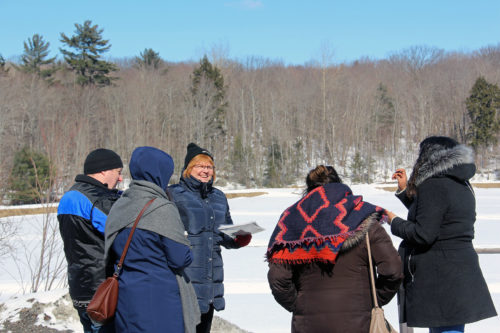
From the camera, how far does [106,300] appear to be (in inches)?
105

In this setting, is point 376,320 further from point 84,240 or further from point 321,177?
point 84,240

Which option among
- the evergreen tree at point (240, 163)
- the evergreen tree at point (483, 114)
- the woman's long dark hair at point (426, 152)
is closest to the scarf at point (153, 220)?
the woman's long dark hair at point (426, 152)

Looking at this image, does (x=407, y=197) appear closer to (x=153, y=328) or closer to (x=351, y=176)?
(x=153, y=328)

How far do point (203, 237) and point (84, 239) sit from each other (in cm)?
86

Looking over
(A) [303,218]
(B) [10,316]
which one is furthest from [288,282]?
(B) [10,316]

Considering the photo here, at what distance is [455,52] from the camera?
78.9 metres

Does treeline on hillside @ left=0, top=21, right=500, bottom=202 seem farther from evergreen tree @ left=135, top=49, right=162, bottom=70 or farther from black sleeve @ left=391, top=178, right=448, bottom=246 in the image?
black sleeve @ left=391, top=178, right=448, bottom=246

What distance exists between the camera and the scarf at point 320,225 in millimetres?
2654

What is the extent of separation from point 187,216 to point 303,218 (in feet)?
4.12

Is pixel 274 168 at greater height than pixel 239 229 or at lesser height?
lesser

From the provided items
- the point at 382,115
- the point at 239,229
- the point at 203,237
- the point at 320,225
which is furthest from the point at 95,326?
the point at 382,115

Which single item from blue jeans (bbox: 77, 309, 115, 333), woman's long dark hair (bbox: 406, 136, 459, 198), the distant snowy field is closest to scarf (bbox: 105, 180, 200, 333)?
blue jeans (bbox: 77, 309, 115, 333)

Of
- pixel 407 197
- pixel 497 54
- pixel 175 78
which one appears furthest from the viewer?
pixel 497 54

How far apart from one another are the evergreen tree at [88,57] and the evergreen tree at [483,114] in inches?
1468
